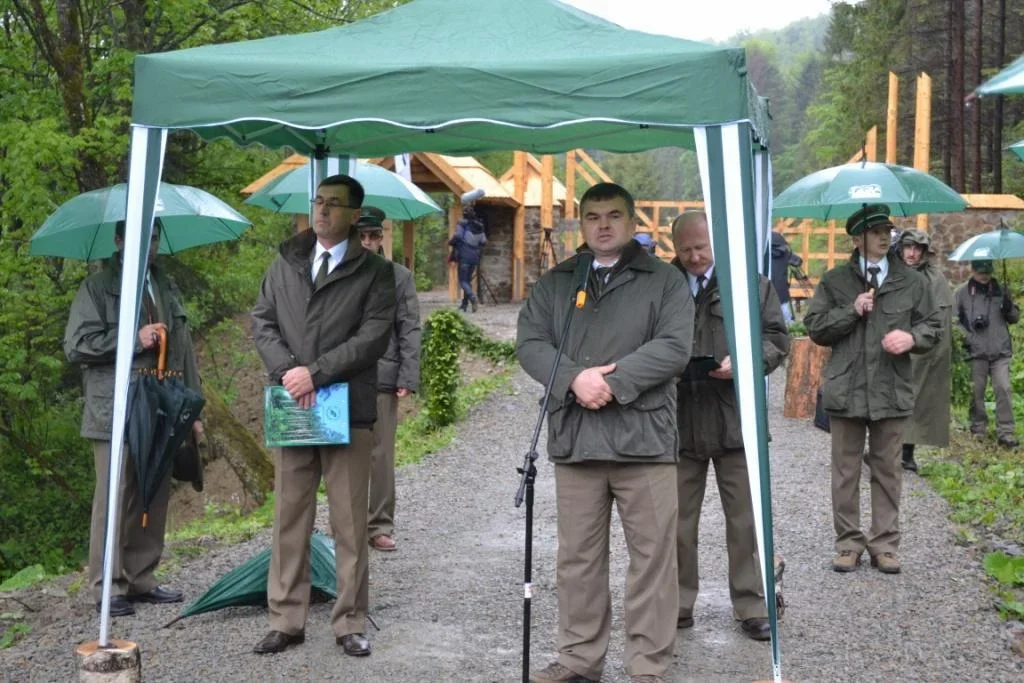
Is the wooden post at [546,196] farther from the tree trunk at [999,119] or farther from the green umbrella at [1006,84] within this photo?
the green umbrella at [1006,84]

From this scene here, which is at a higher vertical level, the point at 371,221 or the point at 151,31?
the point at 151,31

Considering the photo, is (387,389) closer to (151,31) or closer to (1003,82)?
(1003,82)

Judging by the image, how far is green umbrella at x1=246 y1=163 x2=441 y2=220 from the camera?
8.69 m

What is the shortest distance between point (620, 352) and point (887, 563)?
312 cm

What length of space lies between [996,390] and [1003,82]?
8090 millimetres

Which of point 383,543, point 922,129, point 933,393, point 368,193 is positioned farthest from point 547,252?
point 383,543

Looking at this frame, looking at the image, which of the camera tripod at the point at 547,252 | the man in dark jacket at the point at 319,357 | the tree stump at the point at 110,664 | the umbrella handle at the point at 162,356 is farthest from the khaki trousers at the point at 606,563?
the camera tripod at the point at 547,252

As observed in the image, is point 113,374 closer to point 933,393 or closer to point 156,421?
point 156,421

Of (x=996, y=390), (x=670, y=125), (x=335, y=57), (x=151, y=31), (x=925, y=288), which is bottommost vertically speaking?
(x=996, y=390)

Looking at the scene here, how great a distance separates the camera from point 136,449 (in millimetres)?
6461

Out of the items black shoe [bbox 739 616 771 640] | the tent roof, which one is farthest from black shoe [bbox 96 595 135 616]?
black shoe [bbox 739 616 771 640]

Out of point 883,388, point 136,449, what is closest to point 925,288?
point 883,388

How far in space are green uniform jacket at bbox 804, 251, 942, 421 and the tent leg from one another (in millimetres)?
2481

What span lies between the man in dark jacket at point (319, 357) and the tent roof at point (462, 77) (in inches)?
27.5
